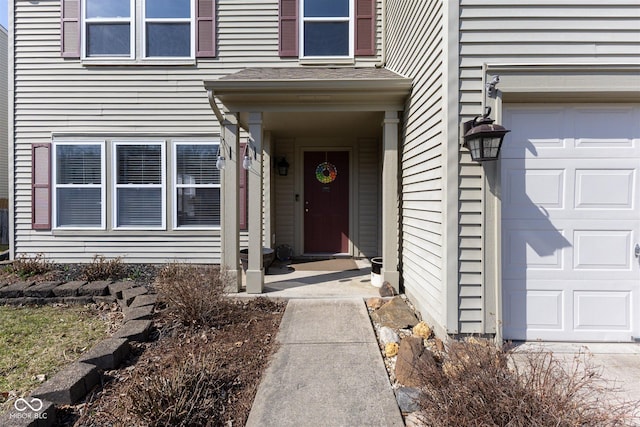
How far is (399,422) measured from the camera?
76.3 inches

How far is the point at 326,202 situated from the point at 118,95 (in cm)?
416

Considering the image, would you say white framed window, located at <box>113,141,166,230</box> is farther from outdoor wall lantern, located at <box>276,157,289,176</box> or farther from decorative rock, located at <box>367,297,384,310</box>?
decorative rock, located at <box>367,297,384,310</box>

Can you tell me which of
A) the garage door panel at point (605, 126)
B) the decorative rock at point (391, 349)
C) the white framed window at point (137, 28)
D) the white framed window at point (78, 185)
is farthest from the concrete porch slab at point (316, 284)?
the white framed window at point (137, 28)

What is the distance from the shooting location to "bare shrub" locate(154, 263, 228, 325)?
→ 326cm

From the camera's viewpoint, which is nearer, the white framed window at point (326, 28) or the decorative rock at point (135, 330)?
the decorative rock at point (135, 330)

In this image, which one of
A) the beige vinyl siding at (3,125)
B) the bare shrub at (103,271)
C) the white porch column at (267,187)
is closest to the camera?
the bare shrub at (103,271)

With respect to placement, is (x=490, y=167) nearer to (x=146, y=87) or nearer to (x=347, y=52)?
(x=347, y=52)

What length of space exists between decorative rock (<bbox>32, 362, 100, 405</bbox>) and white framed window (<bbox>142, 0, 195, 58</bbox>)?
17.1ft

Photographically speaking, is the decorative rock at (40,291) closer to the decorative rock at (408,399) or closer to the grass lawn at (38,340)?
the grass lawn at (38,340)

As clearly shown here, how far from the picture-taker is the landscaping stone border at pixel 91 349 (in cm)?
193

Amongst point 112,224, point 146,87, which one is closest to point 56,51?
point 146,87

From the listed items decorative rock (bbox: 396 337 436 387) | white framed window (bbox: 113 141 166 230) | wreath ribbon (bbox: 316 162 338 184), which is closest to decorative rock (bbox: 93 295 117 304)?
white framed window (bbox: 113 141 166 230)

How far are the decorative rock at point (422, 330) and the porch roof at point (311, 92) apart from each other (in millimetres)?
2696

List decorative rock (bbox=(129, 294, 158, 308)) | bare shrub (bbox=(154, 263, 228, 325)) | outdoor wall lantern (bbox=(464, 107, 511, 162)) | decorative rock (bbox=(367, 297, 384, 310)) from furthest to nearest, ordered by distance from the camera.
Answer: decorative rock (bbox=(367, 297, 384, 310)), decorative rock (bbox=(129, 294, 158, 308)), bare shrub (bbox=(154, 263, 228, 325)), outdoor wall lantern (bbox=(464, 107, 511, 162))
